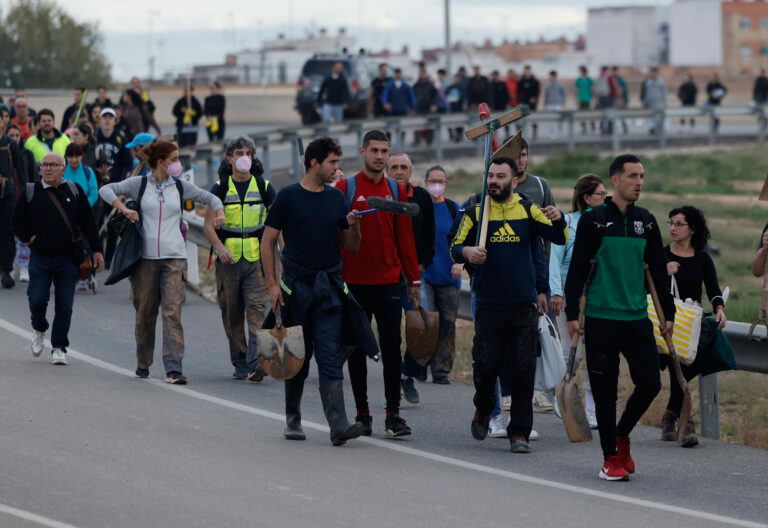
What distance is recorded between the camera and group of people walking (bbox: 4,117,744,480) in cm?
879

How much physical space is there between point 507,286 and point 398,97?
22.7m

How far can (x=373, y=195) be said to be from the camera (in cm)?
976

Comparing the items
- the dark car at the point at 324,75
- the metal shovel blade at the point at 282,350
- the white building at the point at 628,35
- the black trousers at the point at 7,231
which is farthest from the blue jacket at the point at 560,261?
the white building at the point at 628,35

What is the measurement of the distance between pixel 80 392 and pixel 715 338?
463cm

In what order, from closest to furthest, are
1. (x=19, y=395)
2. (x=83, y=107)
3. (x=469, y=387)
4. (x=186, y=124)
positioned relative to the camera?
1. (x=19, y=395)
2. (x=469, y=387)
3. (x=83, y=107)
4. (x=186, y=124)

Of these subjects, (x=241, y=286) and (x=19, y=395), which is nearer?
(x=19, y=395)

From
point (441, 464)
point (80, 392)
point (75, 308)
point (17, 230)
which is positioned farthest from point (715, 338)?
point (75, 308)

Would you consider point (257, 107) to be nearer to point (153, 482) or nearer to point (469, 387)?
point (469, 387)

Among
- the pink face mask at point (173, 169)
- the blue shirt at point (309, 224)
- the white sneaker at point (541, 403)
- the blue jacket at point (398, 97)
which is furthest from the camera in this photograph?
the blue jacket at point (398, 97)

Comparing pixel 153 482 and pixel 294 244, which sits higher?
pixel 294 244

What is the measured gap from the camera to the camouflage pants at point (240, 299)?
12.0 m

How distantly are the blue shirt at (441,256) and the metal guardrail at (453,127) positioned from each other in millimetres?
9938

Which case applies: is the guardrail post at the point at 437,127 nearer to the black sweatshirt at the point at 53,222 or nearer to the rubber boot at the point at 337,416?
the black sweatshirt at the point at 53,222

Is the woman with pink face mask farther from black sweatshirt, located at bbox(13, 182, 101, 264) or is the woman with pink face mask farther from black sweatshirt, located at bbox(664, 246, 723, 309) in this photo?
black sweatshirt, located at bbox(664, 246, 723, 309)
